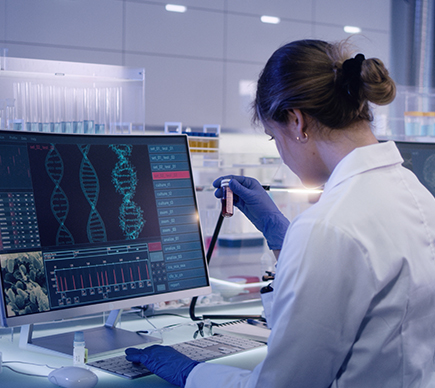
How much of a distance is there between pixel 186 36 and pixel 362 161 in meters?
3.65

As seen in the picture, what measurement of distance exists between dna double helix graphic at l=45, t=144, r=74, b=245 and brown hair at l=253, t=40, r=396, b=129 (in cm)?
56

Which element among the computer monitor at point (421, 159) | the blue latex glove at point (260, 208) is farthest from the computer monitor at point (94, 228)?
the computer monitor at point (421, 159)

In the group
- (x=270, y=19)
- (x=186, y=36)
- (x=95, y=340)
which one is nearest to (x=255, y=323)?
(x=95, y=340)

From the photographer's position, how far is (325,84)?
873 mm

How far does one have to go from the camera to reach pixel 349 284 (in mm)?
726

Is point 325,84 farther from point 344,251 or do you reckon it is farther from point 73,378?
point 73,378

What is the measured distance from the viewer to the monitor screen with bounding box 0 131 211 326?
1.11 meters

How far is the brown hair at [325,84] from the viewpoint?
0.87m

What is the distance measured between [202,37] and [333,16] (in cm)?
129

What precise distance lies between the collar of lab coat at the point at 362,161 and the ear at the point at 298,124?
3.8 inches

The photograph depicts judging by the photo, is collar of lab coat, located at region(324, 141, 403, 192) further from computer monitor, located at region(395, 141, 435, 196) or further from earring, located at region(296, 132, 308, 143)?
computer monitor, located at region(395, 141, 435, 196)

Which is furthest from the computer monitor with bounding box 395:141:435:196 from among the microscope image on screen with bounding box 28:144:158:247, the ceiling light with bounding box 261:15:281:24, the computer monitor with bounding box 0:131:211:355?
the ceiling light with bounding box 261:15:281:24

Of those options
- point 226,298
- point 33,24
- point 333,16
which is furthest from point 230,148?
point 226,298

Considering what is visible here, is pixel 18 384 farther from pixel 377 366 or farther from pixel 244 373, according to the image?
pixel 377 366
